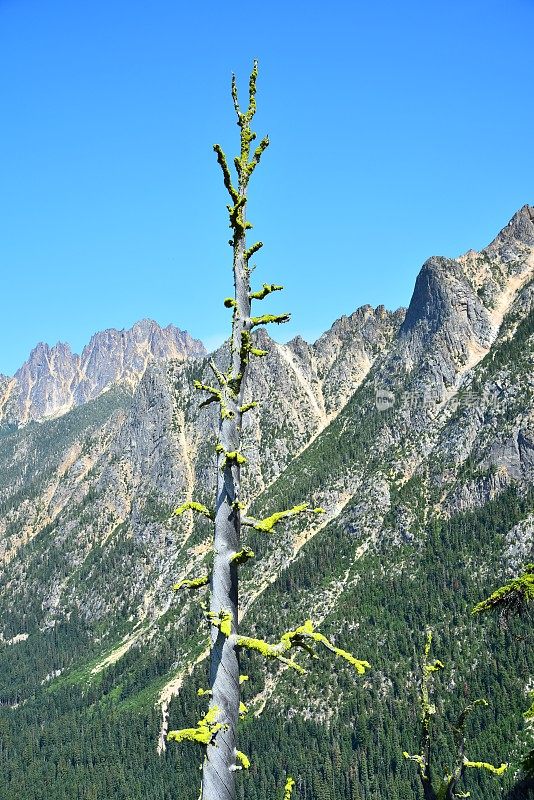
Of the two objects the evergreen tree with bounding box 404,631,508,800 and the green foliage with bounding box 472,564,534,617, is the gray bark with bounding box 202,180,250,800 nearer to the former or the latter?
the evergreen tree with bounding box 404,631,508,800

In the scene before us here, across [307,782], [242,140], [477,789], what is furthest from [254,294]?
[307,782]

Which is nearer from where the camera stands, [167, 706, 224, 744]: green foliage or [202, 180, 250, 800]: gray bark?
[167, 706, 224, 744]: green foliage

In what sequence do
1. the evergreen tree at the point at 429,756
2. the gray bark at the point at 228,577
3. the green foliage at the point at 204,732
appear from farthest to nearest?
the evergreen tree at the point at 429,756 < the gray bark at the point at 228,577 < the green foliage at the point at 204,732

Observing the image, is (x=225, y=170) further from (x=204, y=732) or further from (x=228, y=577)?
(x=204, y=732)

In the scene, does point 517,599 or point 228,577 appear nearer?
point 228,577

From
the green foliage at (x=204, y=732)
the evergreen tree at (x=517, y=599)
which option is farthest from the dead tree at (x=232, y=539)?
the evergreen tree at (x=517, y=599)

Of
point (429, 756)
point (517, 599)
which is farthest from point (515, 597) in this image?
point (429, 756)

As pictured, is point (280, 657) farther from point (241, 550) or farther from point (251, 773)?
point (251, 773)

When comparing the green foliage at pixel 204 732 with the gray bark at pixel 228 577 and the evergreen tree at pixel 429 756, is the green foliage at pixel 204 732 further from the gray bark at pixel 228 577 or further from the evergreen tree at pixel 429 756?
the evergreen tree at pixel 429 756

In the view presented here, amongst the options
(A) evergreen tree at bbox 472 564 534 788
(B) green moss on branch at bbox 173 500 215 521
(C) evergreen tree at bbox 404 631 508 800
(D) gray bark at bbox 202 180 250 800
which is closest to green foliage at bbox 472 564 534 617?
(A) evergreen tree at bbox 472 564 534 788

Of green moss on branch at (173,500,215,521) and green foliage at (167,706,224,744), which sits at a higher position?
green moss on branch at (173,500,215,521)

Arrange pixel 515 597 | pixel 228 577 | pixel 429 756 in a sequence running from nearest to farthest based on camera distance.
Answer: pixel 228 577
pixel 515 597
pixel 429 756

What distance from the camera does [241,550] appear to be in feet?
31.4

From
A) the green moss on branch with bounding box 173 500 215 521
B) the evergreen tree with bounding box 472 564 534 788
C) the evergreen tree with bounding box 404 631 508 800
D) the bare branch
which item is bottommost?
the evergreen tree with bounding box 404 631 508 800
